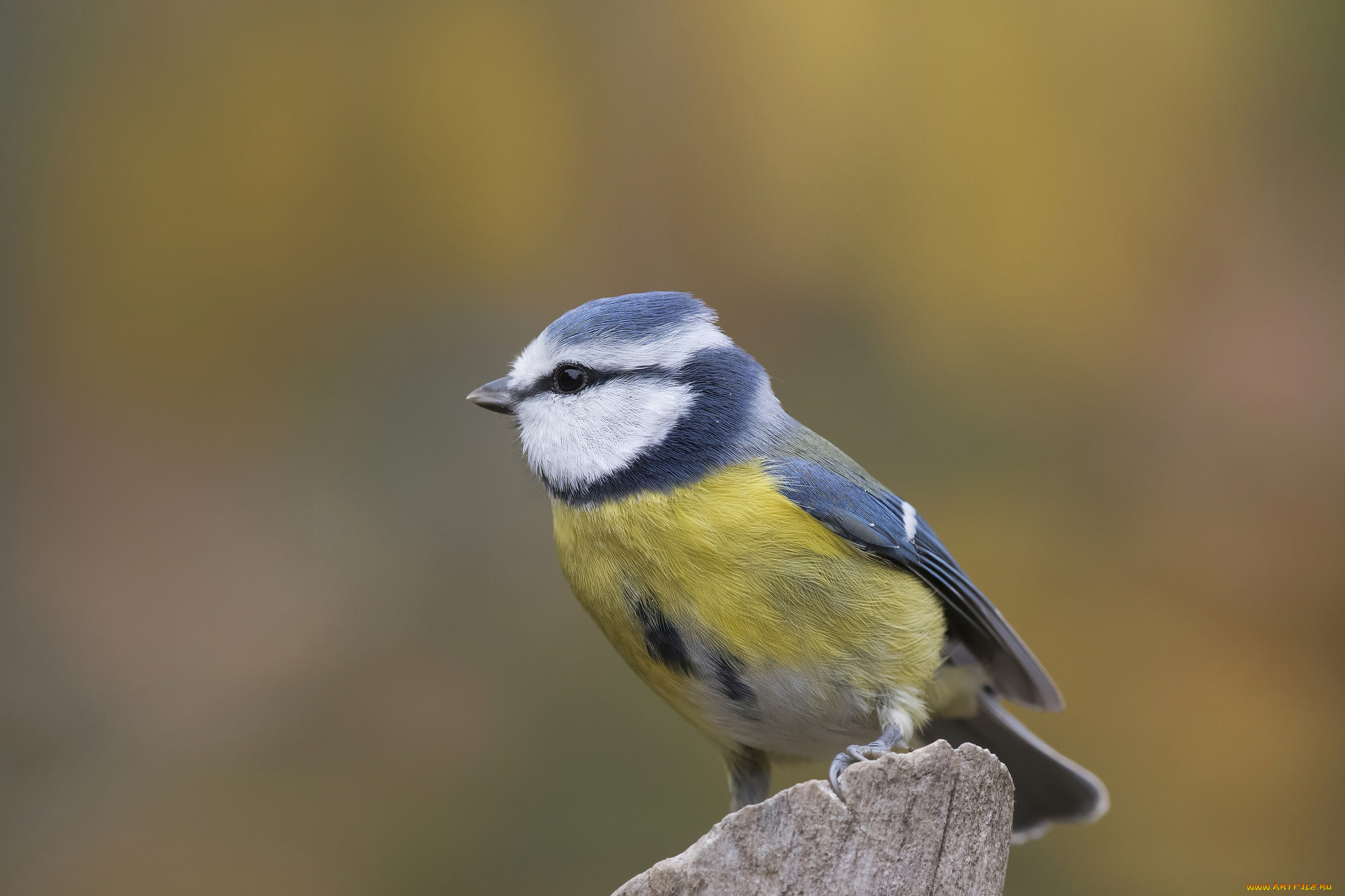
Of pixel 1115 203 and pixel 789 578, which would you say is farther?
pixel 1115 203

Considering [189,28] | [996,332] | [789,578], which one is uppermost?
[189,28]

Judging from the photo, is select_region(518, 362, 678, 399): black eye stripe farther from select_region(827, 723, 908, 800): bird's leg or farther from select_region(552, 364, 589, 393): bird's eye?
select_region(827, 723, 908, 800): bird's leg

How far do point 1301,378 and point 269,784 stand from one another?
2431 millimetres

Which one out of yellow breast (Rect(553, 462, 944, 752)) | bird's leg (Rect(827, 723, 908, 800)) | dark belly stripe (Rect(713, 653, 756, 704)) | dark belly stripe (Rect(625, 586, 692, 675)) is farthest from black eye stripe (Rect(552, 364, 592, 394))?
bird's leg (Rect(827, 723, 908, 800))

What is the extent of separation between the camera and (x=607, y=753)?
7.39 ft

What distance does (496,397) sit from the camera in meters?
1.38

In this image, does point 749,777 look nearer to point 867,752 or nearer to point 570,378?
point 867,752

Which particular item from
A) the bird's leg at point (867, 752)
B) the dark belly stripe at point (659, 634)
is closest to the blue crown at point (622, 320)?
the dark belly stripe at point (659, 634)

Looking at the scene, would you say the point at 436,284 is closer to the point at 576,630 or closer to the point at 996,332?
the point at 576,630

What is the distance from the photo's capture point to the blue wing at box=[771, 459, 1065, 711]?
1.34m

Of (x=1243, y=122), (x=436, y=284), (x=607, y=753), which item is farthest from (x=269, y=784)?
(x=1243, y=122)

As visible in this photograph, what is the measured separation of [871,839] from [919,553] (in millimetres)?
528

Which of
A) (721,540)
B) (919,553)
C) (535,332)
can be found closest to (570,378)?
(721,540)

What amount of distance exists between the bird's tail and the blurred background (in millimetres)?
Answer: 609
